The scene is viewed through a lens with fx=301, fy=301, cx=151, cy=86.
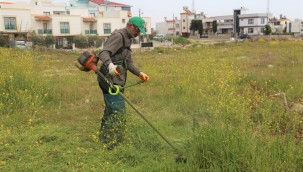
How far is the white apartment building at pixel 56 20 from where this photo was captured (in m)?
34.4

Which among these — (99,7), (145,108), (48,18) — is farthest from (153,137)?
(99,7)

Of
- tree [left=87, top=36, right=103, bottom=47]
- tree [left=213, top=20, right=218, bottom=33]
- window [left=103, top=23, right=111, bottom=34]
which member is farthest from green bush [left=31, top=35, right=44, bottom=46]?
tree [left=213, top=20, right=218, bottom=33]

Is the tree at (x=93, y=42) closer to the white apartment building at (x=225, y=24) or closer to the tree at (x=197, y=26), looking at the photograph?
the tree at (x=197, y=26)

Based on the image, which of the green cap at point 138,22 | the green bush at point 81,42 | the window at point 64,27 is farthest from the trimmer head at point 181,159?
the window at point 64,27

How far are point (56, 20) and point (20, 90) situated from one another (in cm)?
3569

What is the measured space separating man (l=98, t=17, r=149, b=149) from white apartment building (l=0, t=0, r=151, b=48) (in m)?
31.9

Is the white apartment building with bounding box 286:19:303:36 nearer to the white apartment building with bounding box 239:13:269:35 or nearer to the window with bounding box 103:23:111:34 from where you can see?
the white apartment building with bounding box 239:13:269:35

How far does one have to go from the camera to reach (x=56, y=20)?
38.0 metres

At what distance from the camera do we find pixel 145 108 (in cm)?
519

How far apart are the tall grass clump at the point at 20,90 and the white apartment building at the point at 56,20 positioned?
95.3 feet

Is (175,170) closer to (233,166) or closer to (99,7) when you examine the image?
(233,166)

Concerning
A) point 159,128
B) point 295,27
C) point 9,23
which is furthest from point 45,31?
point 295,27

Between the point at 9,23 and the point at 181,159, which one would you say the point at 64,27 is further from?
the point at 181,159

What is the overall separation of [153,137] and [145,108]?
1.72 m
